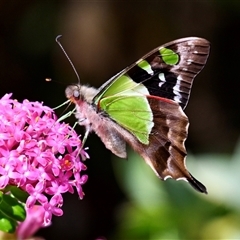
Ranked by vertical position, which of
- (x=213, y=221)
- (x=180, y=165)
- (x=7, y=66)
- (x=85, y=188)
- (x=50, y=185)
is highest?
(x=50, y=185)

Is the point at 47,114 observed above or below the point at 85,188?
above

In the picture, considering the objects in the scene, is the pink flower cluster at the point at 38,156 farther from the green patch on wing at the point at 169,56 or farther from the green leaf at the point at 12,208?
the green patch on wing at the point at 169,56

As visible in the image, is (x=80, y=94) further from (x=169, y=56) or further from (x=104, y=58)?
(x=104, y=58)

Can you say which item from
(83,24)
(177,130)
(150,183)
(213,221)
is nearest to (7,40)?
(83,24)

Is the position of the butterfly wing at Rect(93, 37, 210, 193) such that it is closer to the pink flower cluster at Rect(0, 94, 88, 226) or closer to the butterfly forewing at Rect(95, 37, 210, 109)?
the butterfly forewing at Rect(95, 37, 210, 109)

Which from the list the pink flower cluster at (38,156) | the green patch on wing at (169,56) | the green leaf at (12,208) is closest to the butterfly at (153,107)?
the green patch on wing at (169,56)

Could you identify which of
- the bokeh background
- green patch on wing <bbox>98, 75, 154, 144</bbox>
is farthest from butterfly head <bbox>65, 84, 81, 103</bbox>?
the bokeh background

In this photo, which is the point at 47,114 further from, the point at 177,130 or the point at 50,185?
the point at 177,130
